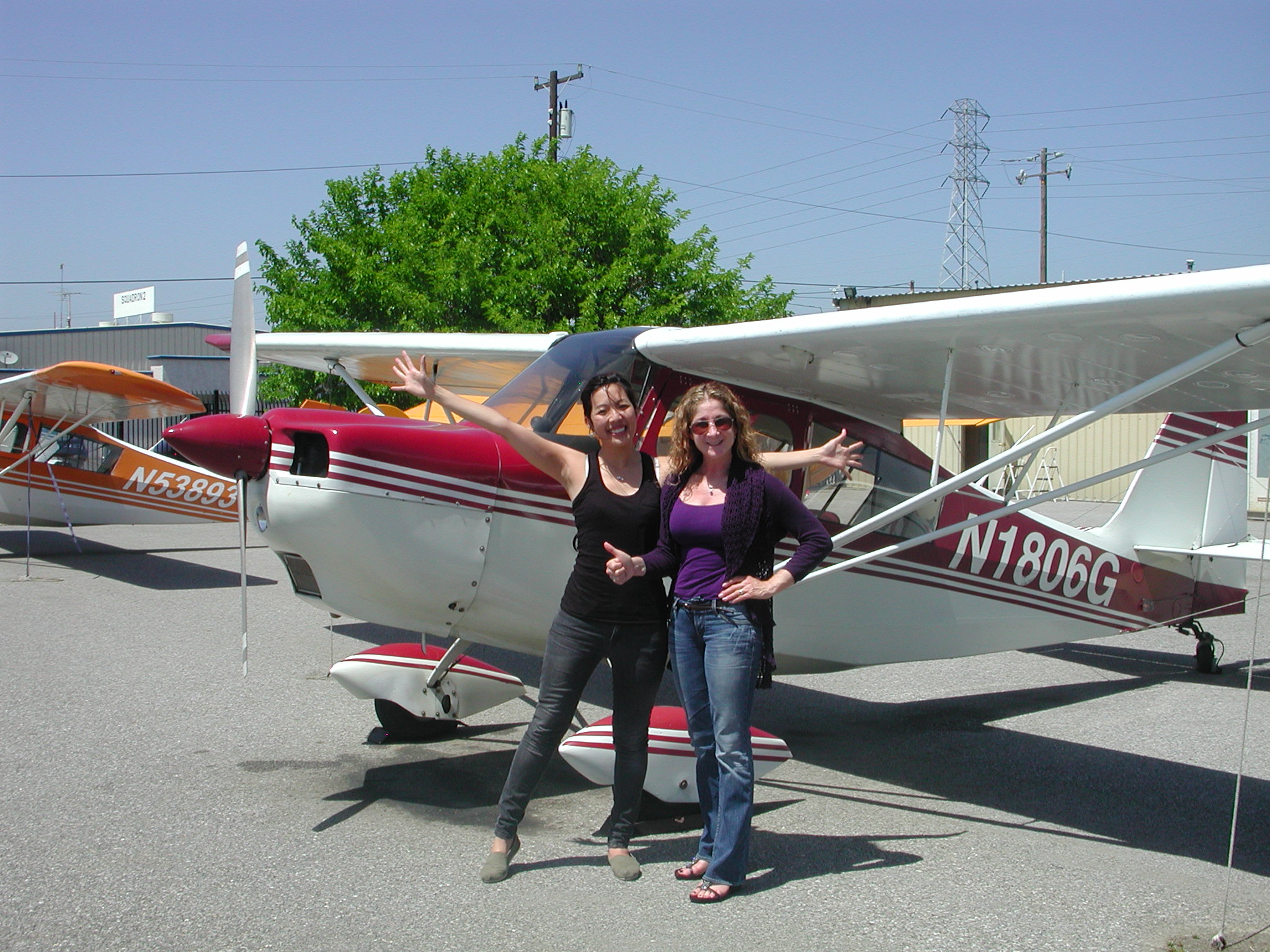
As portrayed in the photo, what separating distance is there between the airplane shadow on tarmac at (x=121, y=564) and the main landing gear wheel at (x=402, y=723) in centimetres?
658

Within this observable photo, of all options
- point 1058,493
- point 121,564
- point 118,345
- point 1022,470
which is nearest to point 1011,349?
point 1058,493

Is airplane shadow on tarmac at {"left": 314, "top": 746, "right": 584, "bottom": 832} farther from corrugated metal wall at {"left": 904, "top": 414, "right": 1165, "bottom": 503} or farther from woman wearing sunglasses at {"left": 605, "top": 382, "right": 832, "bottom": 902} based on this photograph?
corrugated metal wall at {"left": 904, "top": 414, "right": 1165, "bottom": 503}

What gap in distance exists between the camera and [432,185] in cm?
1962

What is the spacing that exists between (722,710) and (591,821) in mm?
1212

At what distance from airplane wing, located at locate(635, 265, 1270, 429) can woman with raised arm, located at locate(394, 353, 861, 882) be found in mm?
859

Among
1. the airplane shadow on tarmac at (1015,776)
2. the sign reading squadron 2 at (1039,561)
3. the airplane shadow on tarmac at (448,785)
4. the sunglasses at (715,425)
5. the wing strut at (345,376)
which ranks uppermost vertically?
the wing strut at (345,376)

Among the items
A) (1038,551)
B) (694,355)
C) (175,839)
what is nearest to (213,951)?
(175,839)

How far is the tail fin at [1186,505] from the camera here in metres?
6.57

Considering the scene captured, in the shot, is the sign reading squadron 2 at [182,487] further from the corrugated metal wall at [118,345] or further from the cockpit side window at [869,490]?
the corrugated metal wall at [118,345]

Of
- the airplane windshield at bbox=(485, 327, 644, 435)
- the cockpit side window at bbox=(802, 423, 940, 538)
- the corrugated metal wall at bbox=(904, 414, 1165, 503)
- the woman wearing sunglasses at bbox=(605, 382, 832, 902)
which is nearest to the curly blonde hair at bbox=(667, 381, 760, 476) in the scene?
the woman wearing sunglasses at bbox=(605, 382, 832, 902)

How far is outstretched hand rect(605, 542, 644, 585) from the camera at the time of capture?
3.26m

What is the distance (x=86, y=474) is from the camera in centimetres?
1420

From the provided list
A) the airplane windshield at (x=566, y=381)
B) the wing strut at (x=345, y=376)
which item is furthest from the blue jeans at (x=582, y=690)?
the wing strut at (x=345, y=376)

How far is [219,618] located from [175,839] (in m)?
5.51
